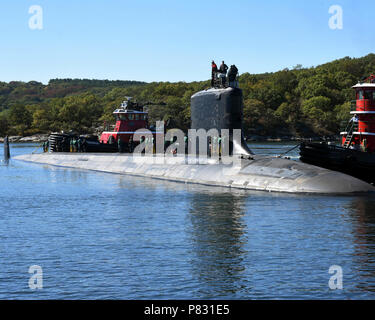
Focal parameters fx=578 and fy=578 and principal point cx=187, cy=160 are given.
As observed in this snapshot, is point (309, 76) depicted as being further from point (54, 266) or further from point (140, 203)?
point (54, 266)

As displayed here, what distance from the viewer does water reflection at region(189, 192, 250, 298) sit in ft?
45.8

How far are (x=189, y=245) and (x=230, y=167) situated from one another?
15162 mm

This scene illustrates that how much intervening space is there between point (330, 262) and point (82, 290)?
6.65 meters

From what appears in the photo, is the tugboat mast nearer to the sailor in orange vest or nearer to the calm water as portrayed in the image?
the sailor in orange vest

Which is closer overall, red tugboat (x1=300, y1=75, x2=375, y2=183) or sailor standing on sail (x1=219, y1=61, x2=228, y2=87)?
red tugboat (x1=300, y1=75, x2=375, y2=183)

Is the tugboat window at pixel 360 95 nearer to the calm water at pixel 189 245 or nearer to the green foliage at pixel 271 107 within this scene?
the calm water at pixel 189 245

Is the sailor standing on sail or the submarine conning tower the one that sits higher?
the sailor standing on sail

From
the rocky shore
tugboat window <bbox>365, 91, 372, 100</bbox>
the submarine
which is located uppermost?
tugboat window <bbox>365, 91, 372, 100</bbox>

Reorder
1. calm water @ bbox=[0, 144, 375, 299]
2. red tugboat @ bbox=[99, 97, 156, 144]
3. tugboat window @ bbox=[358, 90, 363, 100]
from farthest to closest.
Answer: red tugboat @ bbox=[99, 97, 156, 144] < tugboat window @ bbox=[358, 90, 363, 100] < calm water @ bbox=[0, 144, 375, 299]

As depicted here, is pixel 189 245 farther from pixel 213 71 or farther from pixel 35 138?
pixel 35 138

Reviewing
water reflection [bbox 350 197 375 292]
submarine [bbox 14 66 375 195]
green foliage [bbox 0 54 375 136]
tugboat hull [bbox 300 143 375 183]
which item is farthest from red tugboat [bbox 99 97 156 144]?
green foliage [bbox 0 54 375 136]

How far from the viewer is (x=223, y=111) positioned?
3338cm

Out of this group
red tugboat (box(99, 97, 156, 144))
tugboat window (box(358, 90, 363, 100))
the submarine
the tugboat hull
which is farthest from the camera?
red tugboat (box(99, 97, 156, 144))
